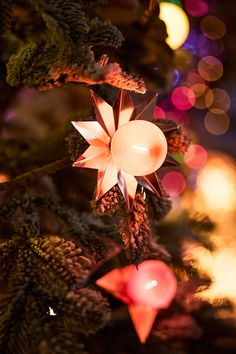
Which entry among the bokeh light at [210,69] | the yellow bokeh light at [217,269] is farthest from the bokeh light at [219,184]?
the bokeh light at [210,69]

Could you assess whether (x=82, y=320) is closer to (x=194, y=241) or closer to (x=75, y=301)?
(x=75, y=301)

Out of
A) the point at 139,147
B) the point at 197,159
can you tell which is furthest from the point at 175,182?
the point at 139,147

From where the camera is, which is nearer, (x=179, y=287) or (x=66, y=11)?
(x=66, y=11)

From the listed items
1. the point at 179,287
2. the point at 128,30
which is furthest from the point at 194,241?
the point at 128,30

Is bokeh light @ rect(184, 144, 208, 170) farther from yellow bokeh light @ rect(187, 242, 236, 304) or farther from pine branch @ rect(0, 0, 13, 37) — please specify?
pine branch @ rect(0, 0, 13, 37)

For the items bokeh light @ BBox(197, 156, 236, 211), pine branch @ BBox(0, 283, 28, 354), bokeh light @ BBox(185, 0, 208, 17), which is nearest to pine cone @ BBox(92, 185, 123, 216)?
pine branch @ BBox(0, 283, 28, 354)

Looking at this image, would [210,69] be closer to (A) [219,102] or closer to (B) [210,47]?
(B) [210,47]
